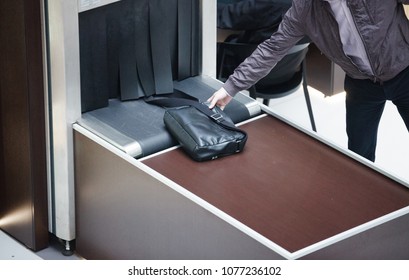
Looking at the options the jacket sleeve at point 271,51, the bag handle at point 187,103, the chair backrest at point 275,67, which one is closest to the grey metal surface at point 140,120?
the bag handle at point 187,103

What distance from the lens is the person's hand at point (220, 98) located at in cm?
384

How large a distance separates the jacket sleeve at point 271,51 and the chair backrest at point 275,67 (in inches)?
31.7

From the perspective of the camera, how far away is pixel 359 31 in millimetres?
3611

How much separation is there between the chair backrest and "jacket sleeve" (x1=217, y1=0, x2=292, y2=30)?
0.28 feet

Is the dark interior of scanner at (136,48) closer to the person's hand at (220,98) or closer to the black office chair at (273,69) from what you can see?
the person's hand at (220,98)

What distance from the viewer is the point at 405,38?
3.64 metres

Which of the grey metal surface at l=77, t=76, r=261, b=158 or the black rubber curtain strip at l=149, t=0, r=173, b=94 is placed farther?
the black rubber curtain strip at l=149, t=0, r=173, b=94

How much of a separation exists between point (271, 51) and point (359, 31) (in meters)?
0.32

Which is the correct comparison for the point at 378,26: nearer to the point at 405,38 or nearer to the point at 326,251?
the point at 405,38

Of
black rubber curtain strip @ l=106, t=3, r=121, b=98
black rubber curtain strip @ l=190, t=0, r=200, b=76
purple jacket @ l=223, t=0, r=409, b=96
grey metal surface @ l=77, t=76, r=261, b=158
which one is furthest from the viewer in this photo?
black rubber curtain strip @ l=190, t=0, r=200, b=76

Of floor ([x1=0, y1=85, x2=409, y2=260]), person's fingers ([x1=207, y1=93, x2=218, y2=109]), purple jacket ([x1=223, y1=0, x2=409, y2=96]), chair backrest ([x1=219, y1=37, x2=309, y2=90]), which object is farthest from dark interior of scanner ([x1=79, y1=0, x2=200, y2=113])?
floor ([x1=0, y1=85, x2=409, y2=260])

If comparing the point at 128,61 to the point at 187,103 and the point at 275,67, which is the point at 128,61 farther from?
the point at 275,67

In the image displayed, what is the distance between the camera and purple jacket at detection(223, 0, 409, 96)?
11.7 feet

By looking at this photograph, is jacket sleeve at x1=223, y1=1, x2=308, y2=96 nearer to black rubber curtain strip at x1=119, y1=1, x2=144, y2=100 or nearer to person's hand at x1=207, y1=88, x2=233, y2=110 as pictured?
person's hand at x1=207, y1=88, x2=233, y2=110
